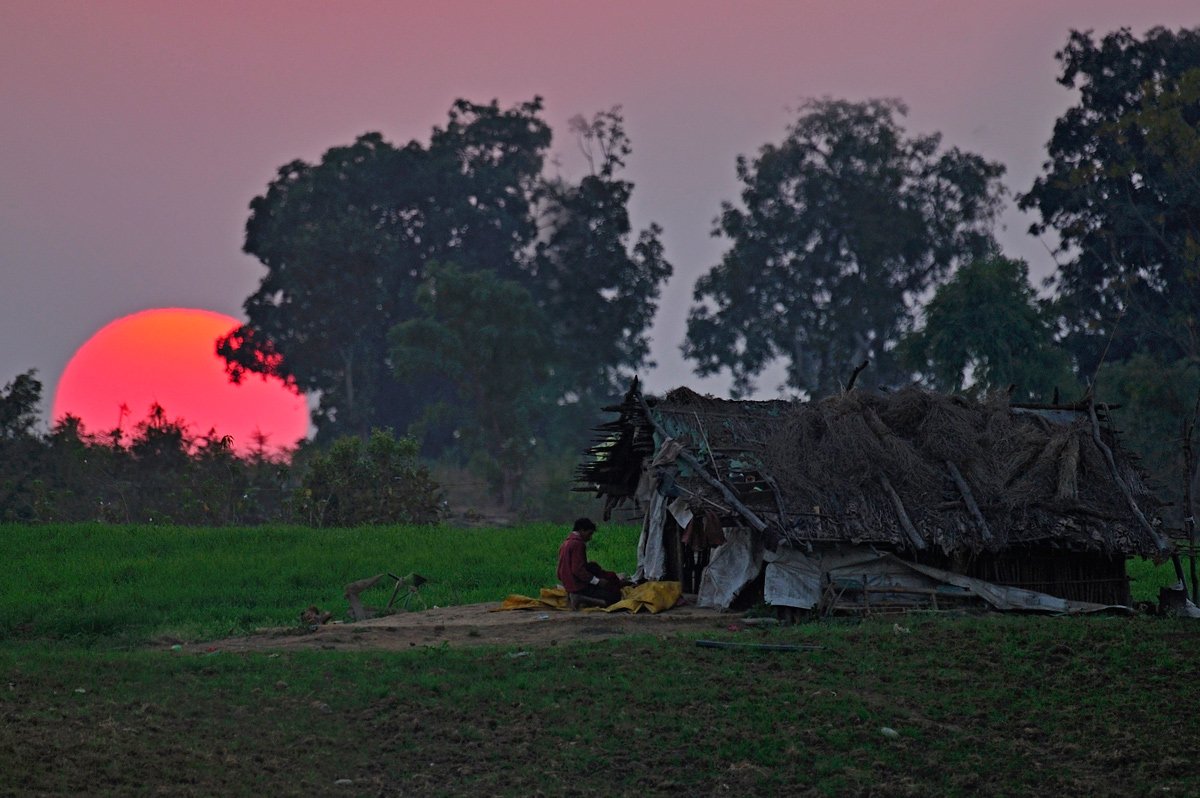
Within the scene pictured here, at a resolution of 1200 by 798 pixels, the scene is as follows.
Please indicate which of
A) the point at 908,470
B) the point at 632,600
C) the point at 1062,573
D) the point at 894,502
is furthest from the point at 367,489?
the point at 1062,573

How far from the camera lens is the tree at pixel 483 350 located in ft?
155

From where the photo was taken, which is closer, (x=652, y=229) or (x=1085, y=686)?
(x=1085, y=686)

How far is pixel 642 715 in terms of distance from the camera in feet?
42.5

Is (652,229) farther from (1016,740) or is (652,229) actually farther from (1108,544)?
(1016,740)

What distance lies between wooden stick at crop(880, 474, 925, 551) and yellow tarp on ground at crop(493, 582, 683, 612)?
2954 mm

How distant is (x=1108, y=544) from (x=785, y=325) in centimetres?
3151

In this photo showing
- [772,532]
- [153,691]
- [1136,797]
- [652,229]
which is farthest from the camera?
[652,229]

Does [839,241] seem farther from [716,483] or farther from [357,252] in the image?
[716,483]

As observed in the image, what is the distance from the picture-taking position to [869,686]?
13.9 meters

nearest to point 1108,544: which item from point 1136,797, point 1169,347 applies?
point 1136,797

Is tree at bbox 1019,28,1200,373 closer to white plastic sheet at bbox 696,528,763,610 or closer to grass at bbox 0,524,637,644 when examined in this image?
grass at bbox 0,524,637,644

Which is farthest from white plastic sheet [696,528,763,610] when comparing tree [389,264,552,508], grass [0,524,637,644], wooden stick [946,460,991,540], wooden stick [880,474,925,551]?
tree [389,264,552,508]

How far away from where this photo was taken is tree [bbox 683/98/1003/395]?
Answer: 157 feet

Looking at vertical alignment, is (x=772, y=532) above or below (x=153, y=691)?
above
